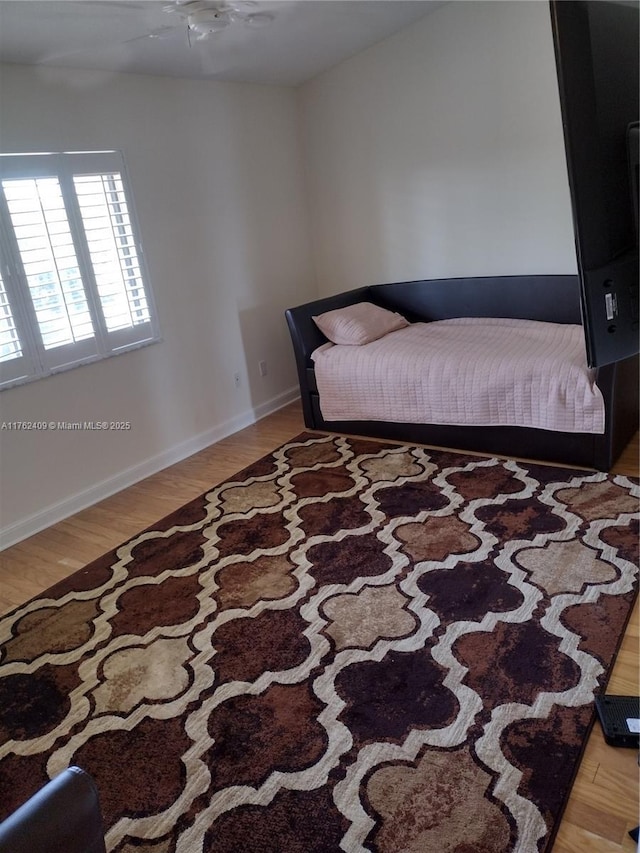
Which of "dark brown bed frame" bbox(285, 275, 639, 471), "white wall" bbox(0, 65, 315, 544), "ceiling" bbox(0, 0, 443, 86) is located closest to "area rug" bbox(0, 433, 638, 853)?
"dark brown bed frame" bbox(285, 275, 639, 471)

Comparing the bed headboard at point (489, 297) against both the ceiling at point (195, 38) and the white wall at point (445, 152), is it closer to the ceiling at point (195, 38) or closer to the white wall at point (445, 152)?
the white wall at point (445, 152)

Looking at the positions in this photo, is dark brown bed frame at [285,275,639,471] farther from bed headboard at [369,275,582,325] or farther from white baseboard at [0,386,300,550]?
white baseboard at [0,386,300,550]

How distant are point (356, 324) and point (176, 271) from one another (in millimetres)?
1156

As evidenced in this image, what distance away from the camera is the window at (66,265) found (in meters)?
2.96

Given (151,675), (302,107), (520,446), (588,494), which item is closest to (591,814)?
(151,675)

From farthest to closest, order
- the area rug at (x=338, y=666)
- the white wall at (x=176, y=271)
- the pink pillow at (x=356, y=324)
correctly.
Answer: the pink pillow at (x=356, y=324), the white wall at (x=176, y=271), the area rug at (x=338, y=666)

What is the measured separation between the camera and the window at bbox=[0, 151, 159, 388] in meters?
2.96

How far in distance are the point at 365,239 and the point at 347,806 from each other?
3.89 metres

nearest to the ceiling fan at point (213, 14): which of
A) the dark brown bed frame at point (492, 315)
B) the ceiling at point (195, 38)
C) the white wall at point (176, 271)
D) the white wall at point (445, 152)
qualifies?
the ceiling at point (195, 38)

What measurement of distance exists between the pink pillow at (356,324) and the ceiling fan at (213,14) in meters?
1.65

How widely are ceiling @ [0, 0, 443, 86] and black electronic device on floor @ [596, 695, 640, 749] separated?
3.02m

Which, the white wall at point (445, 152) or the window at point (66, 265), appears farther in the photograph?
the white wall at point (445, 152)

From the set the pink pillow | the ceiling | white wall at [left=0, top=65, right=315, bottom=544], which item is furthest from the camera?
the pink pillow

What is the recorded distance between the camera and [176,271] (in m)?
3.78
